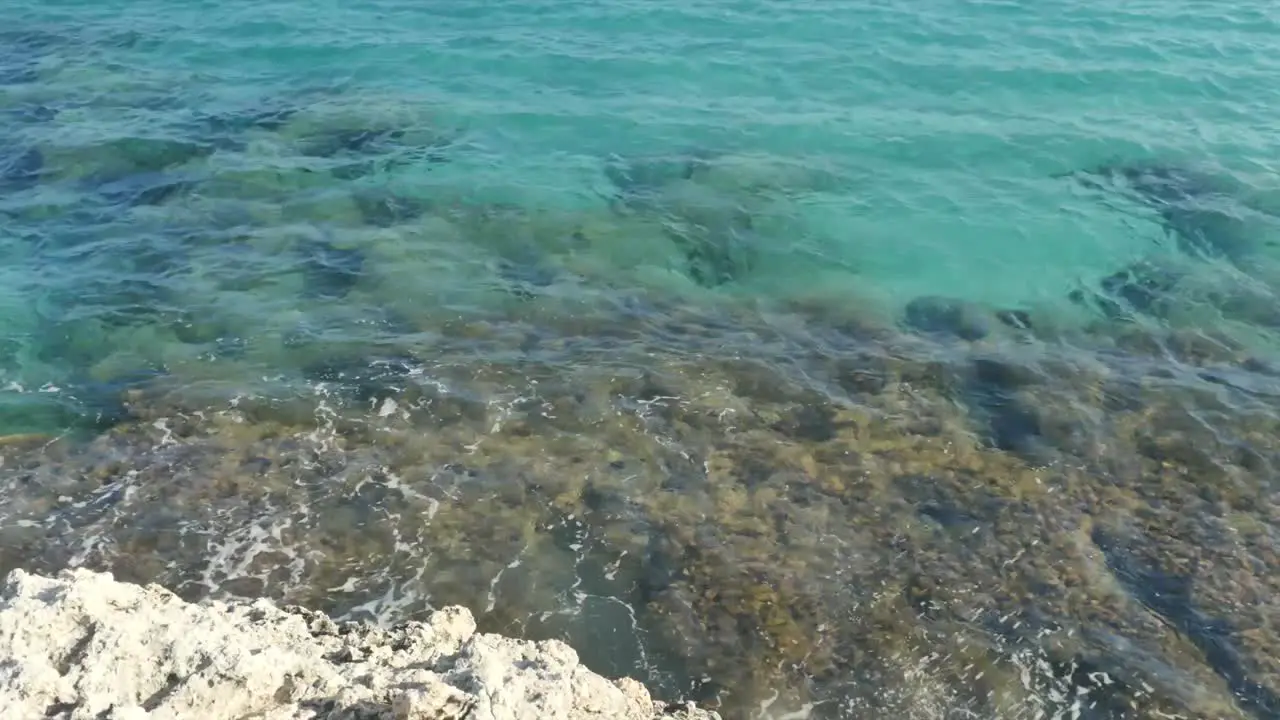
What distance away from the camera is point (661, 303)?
16.2 meters

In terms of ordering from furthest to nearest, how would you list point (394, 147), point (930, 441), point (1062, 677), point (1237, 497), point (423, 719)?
point (394, 147) < point (930, 441) < point (1237, 497) < point (1062, 677) < point (423, 719)

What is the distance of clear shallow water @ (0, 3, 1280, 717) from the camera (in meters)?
11.2

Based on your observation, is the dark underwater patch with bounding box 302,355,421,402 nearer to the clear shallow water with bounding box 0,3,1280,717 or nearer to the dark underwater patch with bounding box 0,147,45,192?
the clear shallow water with bounding box 0,3,1280,717

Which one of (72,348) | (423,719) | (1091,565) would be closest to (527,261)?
(72,348)

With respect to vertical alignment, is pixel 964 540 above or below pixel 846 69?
below

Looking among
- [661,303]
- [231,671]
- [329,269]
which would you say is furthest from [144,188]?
[231,671]

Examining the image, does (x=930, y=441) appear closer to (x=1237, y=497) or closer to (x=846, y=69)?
(x=1237, y=497)

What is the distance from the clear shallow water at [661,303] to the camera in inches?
440

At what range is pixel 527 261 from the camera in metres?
17.2

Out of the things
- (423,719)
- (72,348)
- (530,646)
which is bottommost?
(72,348)

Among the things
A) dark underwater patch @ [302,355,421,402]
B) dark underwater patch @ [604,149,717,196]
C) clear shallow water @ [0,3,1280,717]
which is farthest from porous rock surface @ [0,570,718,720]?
dark underwater patch @ [604,149,717,196]

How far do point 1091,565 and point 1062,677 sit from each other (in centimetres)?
177

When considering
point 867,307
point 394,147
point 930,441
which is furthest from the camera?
point 394,147

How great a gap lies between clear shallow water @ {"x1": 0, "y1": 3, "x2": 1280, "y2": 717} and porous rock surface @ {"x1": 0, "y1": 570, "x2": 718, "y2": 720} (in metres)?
2.58
